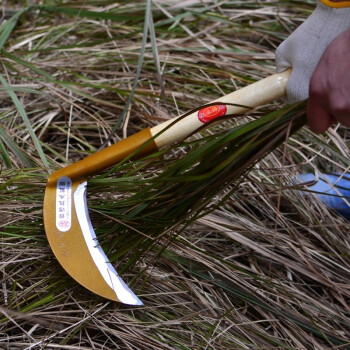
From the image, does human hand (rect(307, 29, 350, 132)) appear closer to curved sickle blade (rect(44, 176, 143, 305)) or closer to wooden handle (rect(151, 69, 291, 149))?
wooden handle (rect(151, 69, 291, 149))

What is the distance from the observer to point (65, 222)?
127cm

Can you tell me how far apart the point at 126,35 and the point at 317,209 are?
826 mm

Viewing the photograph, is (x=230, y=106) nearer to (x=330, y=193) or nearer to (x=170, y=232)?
(x=170, y=232)

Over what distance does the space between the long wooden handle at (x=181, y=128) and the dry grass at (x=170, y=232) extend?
3 cm

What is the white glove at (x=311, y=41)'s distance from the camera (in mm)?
1130

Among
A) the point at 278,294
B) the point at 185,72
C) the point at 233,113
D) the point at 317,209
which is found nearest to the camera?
the point at 233,113

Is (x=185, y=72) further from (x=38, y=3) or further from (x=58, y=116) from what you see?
(x=38, y=3)

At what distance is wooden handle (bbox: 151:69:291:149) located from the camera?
120 cm

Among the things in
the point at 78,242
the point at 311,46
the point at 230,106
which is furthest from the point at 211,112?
the point at 78,242

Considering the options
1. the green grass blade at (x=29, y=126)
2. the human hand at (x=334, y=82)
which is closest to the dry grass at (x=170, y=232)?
the green grass blade at (x=29, y=126)

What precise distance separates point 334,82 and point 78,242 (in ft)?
2.02

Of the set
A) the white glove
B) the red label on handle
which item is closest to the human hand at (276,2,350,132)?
the white glove

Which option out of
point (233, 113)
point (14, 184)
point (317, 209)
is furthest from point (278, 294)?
point (14, 184)

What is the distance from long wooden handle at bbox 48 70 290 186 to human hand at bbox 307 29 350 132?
0.15 meters
